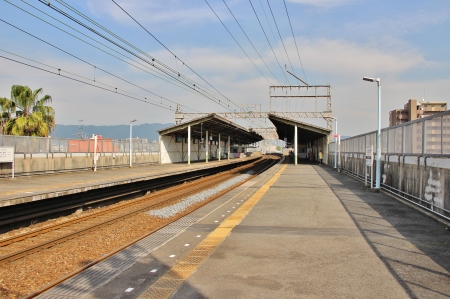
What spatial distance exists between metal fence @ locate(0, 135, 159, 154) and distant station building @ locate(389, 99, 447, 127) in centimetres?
6564

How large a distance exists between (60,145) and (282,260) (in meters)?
18.3

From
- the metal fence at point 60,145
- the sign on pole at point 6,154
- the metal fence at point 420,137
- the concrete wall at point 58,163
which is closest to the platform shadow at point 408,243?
the metal fence at point 420,137

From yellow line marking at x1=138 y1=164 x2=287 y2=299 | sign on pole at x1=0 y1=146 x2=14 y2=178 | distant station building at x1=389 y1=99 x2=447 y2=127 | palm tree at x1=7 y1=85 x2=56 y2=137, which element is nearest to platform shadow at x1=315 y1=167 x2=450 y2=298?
yellow line marking at x1=138 y1=164 x2=287 y2=299

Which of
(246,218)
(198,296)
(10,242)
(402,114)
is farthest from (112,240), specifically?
(402,114)

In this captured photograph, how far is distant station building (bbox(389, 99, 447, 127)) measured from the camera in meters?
81.1

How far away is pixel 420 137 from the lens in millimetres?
10312

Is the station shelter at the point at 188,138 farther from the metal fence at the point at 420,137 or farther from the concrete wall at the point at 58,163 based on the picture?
the metal fence at the point at 420,137

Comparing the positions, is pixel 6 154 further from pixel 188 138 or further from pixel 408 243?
pixel 188 138

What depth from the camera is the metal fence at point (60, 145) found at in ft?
58.2

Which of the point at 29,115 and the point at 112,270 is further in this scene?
the point at 29,115

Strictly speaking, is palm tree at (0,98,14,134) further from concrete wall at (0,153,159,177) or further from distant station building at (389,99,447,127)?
distant station building at (389,99,447,127)

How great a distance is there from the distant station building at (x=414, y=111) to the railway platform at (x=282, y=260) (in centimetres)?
7654

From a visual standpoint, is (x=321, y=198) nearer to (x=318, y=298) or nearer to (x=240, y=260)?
(x=240, y=260)

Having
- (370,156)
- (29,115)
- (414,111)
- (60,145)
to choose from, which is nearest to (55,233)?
(370,156)
